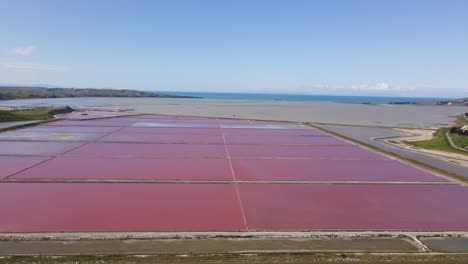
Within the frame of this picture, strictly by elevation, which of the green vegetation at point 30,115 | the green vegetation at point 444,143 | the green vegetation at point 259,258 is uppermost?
the green vegetation at point 30,115

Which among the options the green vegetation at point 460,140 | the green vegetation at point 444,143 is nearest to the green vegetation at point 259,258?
the green vegetation at point 444,143

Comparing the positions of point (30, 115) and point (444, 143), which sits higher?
point (30, 115)

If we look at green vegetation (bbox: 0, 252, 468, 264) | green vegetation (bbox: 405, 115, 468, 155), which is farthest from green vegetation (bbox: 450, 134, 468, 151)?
green vegetation (bbox: 0, 252, 468, 264)

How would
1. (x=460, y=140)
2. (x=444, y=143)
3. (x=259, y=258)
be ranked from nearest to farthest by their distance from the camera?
1. (x=259, y=258)
2. (x=444, y=143)
3. (x=460, y=140)

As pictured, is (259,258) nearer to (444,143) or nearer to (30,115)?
(444,143)

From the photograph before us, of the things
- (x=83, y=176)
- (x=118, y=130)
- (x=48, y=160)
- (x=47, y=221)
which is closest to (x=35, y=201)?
(x=47, y=221)

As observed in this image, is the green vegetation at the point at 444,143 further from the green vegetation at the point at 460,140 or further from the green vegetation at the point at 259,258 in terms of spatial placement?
the green vegetation at the point at 259,258

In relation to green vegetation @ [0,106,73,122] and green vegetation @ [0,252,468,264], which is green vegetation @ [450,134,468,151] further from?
green vegetation @ [0,106,73,122]

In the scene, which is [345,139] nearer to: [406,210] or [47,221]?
[406,210]

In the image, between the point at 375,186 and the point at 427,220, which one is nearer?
the point at 427,220

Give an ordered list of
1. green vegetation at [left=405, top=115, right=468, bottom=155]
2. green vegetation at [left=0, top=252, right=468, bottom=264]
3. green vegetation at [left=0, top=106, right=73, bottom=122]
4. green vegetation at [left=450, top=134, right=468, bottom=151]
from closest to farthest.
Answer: green vegetation at [left=0, top=252, right=468, bottom=264] → green vegetation at [left=405, top=115, right=468, bottom=155] → green vegetation at [left=450, top=134, right=468, bottom=151] → green vegetation at [left=0, top=106, right=73, bottom=122]

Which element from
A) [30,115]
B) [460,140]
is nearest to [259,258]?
[460,140]
